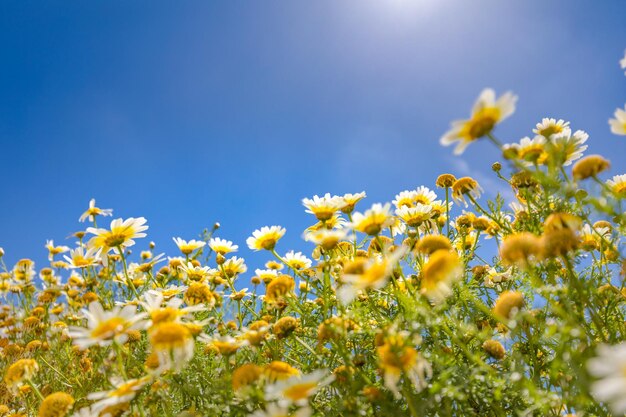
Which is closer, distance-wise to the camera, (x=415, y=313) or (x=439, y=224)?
(x=415, y=313)

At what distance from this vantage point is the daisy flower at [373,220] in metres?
1.69

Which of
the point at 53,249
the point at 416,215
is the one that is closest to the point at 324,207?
the point at 416,215

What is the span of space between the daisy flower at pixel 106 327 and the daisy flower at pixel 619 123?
156cm

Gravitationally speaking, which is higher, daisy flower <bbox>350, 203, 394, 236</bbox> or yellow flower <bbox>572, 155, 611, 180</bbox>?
daisy flower <bbox>350, 203, 394, 236</bbox>

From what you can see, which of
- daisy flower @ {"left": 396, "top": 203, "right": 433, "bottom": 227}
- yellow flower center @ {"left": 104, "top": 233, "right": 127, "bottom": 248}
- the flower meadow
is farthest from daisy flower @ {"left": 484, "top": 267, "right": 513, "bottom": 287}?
yellow flower center @ {"left": 104, "top": 233, "right": 127, "bottom": 248}

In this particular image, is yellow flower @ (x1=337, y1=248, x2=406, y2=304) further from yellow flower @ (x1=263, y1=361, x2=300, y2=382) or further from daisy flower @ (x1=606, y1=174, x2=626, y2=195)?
daisy flower @ (x1=606, y1=174, x2=626, y2=195)

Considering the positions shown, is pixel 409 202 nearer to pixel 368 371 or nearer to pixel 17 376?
pixel 368 371

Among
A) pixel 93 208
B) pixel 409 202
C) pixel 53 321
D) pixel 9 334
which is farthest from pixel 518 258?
pixel 9 334

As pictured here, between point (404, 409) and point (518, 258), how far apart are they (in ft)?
2.22

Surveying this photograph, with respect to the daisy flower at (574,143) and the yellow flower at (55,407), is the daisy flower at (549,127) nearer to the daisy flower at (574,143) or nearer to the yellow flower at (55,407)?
the daisy flower at (574,143)

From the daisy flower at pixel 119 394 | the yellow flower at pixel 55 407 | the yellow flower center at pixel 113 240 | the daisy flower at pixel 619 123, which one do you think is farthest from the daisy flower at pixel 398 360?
the yellow flower center at pixel 113 240

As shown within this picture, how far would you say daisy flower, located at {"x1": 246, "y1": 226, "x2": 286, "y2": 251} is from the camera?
2.38 meters

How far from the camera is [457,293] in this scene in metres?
1.96

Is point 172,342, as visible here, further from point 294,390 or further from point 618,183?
point 618,183
